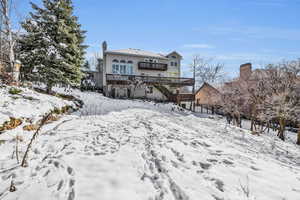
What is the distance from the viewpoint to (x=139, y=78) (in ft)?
65.0

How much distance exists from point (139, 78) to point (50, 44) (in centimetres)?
1126

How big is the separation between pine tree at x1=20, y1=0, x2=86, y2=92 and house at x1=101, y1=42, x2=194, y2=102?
8.54 m

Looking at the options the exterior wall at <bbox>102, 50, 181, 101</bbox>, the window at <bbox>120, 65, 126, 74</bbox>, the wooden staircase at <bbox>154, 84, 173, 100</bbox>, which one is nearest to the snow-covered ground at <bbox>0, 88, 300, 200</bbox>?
the wooden staircase at <bbox>154, 84, 173, 100</bbox>

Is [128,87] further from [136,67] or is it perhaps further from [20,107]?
[20,107]

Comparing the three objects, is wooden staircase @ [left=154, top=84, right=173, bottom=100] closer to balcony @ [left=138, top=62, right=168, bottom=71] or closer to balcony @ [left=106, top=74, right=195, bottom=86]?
balcony @ [left=106, top=74, right=195, bottom=86]

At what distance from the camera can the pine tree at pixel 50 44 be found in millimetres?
9523

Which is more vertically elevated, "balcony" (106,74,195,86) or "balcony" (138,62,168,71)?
"balcony" (138,62,168,71)

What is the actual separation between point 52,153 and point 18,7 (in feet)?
47.0

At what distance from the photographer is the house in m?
19.6

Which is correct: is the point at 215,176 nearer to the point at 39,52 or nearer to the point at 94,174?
the point at 94,174

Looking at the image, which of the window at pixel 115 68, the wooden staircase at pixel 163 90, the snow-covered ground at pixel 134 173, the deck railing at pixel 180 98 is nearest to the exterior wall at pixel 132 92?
the wooden staircase at pixel 163 90

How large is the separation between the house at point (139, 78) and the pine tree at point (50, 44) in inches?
336

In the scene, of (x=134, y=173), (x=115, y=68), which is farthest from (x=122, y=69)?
(x=134, y=173)

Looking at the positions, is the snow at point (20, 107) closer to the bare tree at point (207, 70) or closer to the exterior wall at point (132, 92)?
the exterior wall at point (132, 92)
